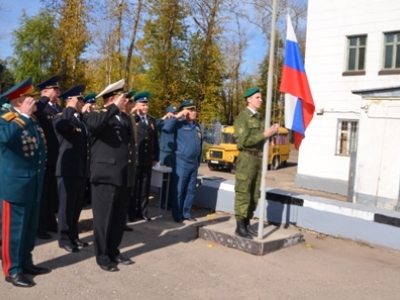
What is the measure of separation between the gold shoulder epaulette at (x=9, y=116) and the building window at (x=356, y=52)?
12.8 metres

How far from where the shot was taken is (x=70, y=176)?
573 cm

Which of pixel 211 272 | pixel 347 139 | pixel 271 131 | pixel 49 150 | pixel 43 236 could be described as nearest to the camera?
pixel 211 272

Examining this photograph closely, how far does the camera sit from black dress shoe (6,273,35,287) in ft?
14.7

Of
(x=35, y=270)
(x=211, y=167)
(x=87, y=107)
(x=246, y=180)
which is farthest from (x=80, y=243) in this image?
(x=211, y=167)

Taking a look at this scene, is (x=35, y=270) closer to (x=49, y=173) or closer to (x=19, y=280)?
(x=19, y=280)

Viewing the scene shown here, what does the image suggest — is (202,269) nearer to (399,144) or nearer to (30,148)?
(30,148)

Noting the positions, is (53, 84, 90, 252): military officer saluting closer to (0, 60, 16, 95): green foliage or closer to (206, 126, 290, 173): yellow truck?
(0, 60, 16, 95): green foliage

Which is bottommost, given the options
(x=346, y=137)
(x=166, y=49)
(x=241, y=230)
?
(x=241, y=230)

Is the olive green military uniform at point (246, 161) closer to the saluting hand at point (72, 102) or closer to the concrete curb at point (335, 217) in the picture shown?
the concrete curb at point (335, 217)

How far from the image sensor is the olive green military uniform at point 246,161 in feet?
19.7

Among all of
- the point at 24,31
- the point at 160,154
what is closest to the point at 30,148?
the point at 160,154

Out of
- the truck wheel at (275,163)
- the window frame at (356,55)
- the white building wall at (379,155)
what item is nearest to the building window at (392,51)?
the window frame at (356,55)

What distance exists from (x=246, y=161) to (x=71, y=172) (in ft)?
7.18

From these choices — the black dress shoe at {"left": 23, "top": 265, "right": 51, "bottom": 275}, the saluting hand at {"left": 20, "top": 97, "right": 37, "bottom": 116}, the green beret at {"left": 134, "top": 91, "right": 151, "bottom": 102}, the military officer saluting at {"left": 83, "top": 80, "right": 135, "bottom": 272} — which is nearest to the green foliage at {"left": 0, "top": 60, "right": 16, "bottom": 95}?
the saluting hand at {"left": 20, "top": 97, "right": 37, "bottom": 116}
